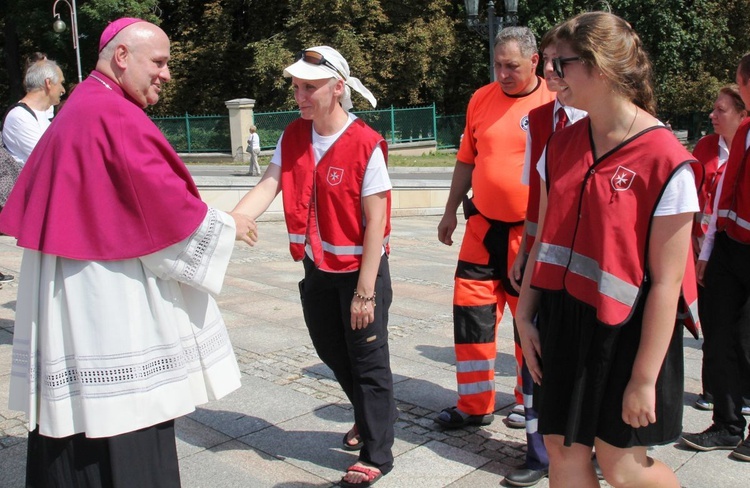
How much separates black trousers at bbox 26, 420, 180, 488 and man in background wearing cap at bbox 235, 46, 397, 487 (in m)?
1.08

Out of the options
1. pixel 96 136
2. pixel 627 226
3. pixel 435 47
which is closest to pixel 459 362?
pixel 627 226

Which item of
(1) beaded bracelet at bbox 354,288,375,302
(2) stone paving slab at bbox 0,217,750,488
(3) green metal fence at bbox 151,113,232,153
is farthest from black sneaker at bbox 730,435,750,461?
(3) green metal fence at bbox 151,113,232,153

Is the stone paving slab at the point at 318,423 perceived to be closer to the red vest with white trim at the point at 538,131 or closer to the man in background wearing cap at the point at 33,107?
the red vest with white trim at the point at 538,131

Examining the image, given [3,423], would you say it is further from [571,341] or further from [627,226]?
[627,226]

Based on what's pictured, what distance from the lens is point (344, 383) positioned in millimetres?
3861

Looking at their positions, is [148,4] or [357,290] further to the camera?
[148,4]

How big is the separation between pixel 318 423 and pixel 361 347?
0.87 metres

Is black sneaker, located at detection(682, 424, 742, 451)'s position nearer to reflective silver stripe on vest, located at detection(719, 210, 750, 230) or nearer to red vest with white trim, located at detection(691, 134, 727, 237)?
reflective silver stripe on vest, located at detection(719, 210, 750, 230)

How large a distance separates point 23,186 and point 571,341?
6.29 ft

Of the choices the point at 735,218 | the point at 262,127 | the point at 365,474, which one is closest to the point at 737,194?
the point at 735,218

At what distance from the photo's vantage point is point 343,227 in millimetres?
3625

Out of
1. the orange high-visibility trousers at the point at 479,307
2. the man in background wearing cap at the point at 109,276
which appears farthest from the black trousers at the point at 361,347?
the man in background wearing cap at the point at 109,276

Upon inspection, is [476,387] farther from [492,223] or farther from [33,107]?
[33,107]

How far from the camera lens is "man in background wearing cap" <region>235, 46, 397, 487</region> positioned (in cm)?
358
